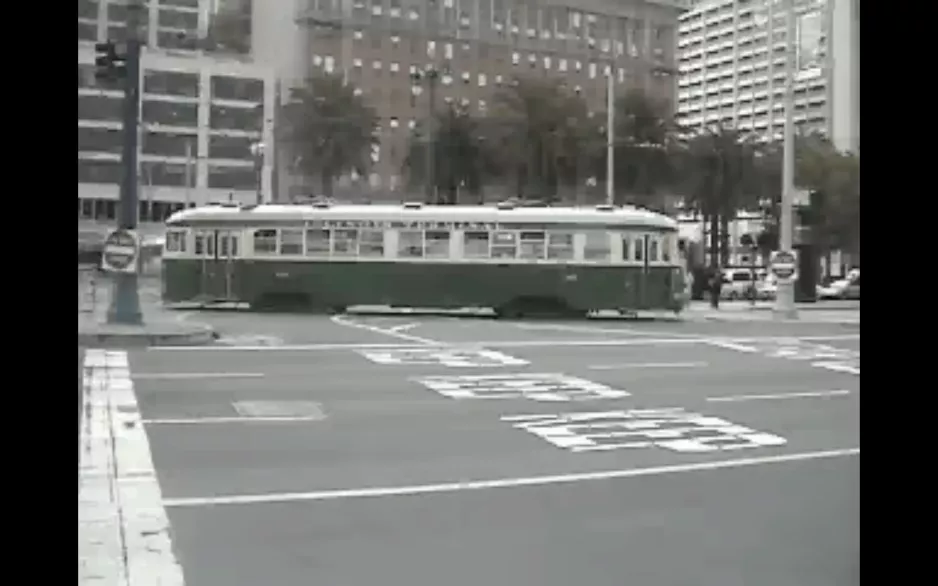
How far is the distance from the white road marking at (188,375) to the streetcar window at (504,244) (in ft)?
4.60

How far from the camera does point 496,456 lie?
9.12 ft

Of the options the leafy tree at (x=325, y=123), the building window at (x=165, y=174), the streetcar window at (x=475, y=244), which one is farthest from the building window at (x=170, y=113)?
the streetcar window at (x=475, y=244)

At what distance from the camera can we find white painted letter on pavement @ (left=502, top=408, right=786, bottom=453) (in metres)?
2.91

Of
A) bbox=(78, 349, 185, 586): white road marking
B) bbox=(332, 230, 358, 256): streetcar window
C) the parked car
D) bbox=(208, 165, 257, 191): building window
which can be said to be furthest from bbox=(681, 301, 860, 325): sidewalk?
bbox=(78, 349, 185, 586): white road marking

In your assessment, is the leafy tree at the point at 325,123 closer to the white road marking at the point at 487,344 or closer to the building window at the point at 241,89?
the building window at the point at 241,89

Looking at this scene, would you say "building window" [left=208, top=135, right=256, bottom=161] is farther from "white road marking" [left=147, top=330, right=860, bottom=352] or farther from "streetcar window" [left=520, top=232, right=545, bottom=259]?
"streetcar window" [left=520, top=232, right=545, bottom=259]

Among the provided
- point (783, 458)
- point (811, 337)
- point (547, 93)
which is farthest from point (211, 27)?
point (811, 337)

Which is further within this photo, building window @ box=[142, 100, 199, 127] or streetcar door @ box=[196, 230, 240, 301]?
streetcar door @ box=[196, 230, 240, 301]

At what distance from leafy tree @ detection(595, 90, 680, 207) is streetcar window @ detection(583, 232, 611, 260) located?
0.56 meters

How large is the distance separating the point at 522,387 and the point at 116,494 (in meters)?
1.40
